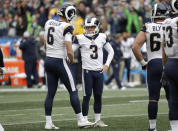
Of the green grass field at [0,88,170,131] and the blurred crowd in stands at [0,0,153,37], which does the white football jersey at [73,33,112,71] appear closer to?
the green grass field at [0,88,170,131]

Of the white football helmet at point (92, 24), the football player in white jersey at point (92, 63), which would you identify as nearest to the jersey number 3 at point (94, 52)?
the football player in white jersey at point (92, 63)

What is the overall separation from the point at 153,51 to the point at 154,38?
0.20 m

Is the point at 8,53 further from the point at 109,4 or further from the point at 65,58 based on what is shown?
the point at 65,58

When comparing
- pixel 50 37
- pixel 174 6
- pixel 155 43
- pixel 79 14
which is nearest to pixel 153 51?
pixel 155 43

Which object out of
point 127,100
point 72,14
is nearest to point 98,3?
point 127,100

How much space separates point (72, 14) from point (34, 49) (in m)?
11.4

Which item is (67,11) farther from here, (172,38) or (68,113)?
(68,113)

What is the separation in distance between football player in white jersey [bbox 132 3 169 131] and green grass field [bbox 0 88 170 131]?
76 centimetres

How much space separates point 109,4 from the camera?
1073 inches

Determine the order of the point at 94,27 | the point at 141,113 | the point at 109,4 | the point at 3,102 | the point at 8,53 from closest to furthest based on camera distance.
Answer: the point at 94,27 → the point at 141,113 → the point at 3,102 → the point at 8,53 → the point at 109,4

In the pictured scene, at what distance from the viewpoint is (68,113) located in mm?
11742

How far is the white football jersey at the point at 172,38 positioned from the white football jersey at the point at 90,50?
8.16 feet

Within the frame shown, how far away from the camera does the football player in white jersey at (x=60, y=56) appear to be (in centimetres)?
937

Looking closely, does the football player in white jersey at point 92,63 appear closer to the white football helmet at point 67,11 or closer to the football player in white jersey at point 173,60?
the white football helmet at point 67,11
